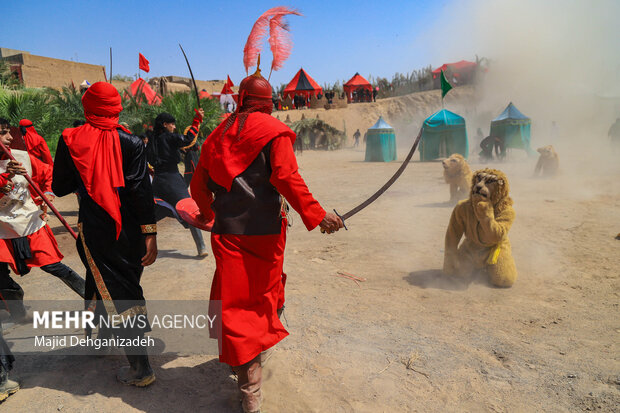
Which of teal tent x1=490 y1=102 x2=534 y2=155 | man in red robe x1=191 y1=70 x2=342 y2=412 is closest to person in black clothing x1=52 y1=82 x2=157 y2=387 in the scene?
man in red robe x1=191 y1=70 x2=342 y2=412

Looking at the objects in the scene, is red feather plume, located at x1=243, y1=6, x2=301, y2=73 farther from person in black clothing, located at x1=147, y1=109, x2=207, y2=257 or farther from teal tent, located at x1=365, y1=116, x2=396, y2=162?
teal tent, located at x1=365, y1=116, x2=396, y2=162

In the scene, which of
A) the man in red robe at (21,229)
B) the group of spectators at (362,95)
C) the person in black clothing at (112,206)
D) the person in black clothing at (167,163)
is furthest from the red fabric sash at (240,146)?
the group of spectators at (362,95)

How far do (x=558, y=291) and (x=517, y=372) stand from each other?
1868mm

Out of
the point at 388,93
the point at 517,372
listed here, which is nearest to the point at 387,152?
the point at 517,372

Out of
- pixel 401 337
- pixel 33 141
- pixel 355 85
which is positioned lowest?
pixel 401 337

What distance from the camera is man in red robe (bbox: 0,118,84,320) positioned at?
3254mm

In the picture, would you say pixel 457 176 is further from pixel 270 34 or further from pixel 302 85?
pixel 302 85

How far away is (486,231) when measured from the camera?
13.9 ft

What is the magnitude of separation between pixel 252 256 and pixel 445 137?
A: 16821 millimetres

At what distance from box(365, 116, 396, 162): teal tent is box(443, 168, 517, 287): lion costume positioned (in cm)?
1453

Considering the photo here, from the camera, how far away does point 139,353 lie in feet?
8.34

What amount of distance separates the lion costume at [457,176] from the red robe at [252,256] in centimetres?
709

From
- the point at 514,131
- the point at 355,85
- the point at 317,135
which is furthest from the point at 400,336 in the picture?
the point at 355,85

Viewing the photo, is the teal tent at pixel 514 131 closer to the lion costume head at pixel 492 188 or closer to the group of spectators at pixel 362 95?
the lion costume head at pixel 492 188
